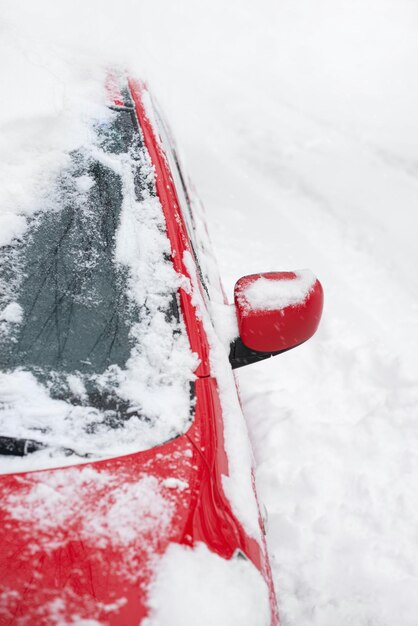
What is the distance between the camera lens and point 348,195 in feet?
13.6

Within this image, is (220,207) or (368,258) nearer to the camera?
(368,258)

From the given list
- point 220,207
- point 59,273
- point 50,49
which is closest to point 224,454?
point 59,273

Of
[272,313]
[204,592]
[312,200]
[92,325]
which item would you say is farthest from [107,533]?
[312,200]

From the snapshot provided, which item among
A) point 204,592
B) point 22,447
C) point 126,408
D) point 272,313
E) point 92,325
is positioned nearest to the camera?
point 204,592

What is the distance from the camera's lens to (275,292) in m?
1.44

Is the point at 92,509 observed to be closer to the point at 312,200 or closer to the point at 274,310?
the point at 274,310

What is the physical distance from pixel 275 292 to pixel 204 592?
89cm

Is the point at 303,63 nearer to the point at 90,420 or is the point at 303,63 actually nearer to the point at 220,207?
the point at 220,207

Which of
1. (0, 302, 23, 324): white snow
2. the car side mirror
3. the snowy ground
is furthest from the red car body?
the snowy ground

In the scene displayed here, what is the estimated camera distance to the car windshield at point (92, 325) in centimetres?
110

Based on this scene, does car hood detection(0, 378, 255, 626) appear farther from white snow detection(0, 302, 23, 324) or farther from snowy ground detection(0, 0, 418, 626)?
snowy ground detection(0, 0, 418, 626)

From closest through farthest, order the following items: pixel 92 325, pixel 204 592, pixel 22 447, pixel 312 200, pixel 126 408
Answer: pixel 204 592 < pixel 22 447 < pixel 126 408 < pixel 92 325 < pixel 312 200

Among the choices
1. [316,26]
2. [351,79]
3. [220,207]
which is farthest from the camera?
[316,26]

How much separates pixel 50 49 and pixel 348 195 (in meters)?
2.98
